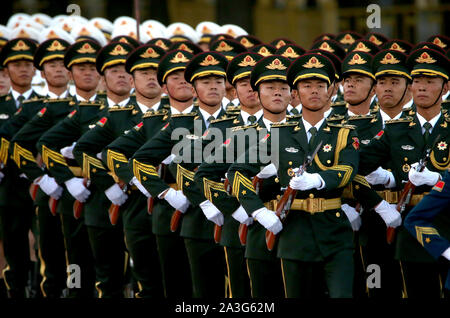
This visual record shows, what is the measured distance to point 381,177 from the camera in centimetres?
870

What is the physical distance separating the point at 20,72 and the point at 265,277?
16.1 ft

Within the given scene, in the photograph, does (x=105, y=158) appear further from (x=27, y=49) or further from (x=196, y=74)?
(x=27, y=49)

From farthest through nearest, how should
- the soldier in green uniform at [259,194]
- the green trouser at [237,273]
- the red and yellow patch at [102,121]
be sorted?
the red and yellow patch at [102,121] < the green trouser at [237,273] < the soldier in green uniform at [259,194]

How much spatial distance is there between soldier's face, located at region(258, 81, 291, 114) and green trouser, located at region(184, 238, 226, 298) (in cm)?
144

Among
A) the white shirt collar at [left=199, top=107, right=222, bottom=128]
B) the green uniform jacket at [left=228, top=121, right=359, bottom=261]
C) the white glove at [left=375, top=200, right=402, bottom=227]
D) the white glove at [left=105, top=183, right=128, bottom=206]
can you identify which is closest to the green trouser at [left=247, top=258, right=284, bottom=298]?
the green uniform jacket at [left=228, top=121, right=359, bottom=261]

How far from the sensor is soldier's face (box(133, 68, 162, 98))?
10.1 m

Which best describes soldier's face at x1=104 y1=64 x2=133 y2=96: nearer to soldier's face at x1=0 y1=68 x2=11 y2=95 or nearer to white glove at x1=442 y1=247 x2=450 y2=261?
soldier's face at x1=0 y1=68 x2=11 y2=95

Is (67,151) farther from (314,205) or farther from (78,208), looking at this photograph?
(314,205)

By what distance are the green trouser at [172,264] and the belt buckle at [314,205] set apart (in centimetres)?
211

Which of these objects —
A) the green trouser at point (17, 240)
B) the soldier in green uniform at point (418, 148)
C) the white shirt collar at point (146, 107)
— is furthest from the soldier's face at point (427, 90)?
the green trouser at point (17, 240)

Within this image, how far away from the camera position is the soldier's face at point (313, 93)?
7.96 meters

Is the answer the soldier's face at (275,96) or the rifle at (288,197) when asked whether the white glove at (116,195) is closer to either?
the soldier's face at (275,96)

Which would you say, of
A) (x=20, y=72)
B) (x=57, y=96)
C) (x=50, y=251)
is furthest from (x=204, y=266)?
(x=20, y=72)
